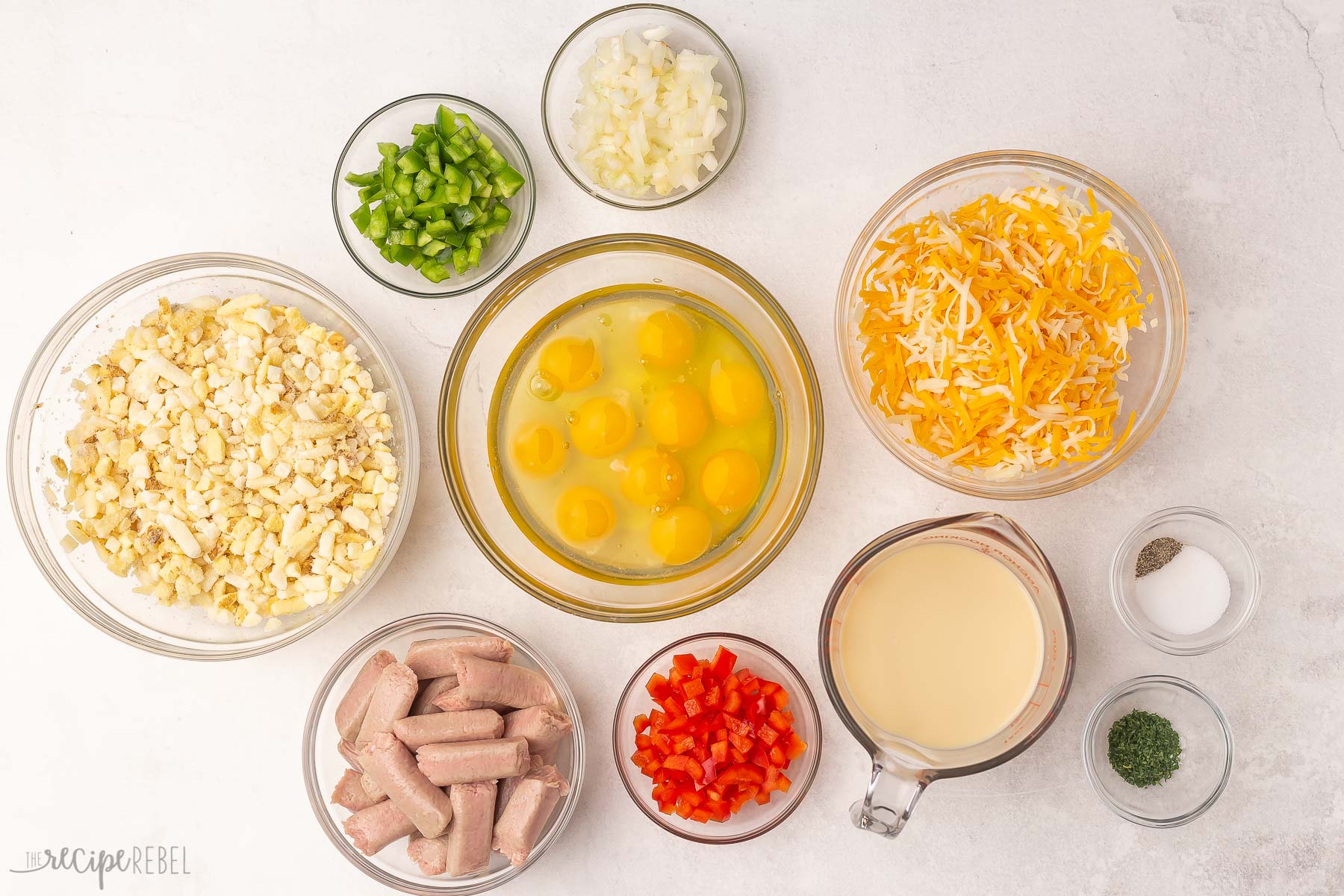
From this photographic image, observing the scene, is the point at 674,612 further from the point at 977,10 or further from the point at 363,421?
the point at 977,10

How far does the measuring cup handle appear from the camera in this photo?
1786 millimetres

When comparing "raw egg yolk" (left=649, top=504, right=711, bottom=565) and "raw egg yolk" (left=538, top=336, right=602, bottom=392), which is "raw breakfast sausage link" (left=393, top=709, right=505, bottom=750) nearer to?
"raw egg yolk" (left=649, top=504, right=711, bottom=565)

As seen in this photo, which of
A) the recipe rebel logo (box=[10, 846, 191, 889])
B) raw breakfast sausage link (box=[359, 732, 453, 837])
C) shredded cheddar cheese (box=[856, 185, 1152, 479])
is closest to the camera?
shredded cheddar cheese (box=[856, 185, 1152, 479])

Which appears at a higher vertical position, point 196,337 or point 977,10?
point 977,10

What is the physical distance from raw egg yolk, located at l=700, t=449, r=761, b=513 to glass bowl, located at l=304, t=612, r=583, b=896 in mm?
602

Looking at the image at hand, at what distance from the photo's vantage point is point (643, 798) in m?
2.01

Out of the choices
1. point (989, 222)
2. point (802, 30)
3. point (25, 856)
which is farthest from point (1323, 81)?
point (25, 856)

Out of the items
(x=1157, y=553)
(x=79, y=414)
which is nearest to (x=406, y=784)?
(x=79, y=414)

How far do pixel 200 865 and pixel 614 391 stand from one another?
173 cm

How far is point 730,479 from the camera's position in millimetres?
1926

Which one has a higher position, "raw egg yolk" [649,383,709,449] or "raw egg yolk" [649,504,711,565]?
"raw egg yolk" [649,383,709,449]

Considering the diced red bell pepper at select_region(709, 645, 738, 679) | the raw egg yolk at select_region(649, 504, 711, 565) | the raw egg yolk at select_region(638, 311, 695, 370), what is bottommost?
the diced red bell pepper at select_region(709, 645, 738, 679)

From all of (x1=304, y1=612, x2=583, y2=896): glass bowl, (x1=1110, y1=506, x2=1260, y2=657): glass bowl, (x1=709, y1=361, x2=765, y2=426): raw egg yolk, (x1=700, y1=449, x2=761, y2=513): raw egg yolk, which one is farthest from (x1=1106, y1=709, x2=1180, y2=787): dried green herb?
(x1=304, y1=612, x2=583, y2=896): glass bowl

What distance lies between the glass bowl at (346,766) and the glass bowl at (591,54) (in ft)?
3.87
